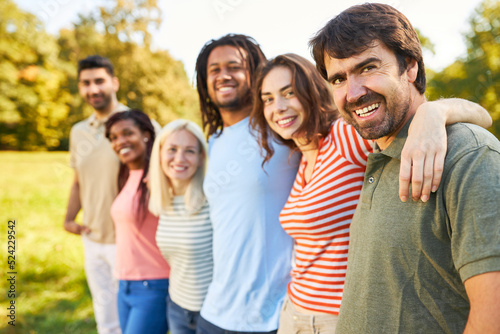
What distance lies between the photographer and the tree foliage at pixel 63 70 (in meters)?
18.8

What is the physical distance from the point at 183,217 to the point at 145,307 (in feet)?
2.73

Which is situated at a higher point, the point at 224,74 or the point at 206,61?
the point at 206,61

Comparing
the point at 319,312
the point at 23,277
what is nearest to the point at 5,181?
the point at 23,277

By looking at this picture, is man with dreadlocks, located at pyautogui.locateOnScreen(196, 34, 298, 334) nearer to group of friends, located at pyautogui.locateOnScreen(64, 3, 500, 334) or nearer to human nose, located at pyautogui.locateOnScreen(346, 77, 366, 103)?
group of friends, located at pyautogui.locateOnScreen(64, 3, 500, 334)

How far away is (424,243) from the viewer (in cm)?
117

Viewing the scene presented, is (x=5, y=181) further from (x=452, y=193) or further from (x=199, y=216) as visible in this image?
(x=452, y=193)

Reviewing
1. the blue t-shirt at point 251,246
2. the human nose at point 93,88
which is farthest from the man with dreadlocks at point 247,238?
the human nose at point 93,88

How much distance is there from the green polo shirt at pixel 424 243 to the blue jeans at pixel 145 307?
1.85 m

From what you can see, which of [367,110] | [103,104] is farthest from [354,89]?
[103,104]

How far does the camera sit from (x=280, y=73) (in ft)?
7.43

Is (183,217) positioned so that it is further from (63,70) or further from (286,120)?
(63,70)

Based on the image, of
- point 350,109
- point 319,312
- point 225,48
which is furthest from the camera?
point 225,48

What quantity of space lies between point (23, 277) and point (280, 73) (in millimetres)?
5903

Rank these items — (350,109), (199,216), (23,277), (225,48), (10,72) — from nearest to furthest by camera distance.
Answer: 1. (350,109)
2. (199,216)
3. (225,48)
4. (23,277)
5. (10,72)
